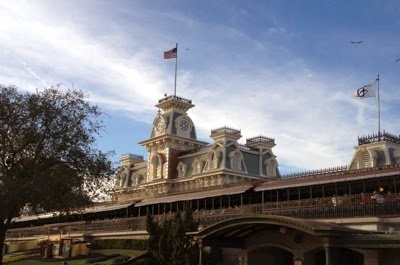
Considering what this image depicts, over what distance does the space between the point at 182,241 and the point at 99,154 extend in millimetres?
8096

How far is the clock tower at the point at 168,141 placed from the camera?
65500 mm

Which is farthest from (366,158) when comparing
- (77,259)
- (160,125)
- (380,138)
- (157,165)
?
(160,125)

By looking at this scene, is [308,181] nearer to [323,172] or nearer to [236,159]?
[323,172]

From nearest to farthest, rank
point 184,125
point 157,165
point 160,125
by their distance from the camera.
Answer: point 157,165
point 184,125
point 160,125

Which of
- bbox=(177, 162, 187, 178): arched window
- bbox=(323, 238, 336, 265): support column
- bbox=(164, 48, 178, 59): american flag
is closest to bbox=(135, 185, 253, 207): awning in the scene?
bbox=(323, 238, 336, 265): support column

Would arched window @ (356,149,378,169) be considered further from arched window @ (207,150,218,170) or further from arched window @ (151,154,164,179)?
arched window @ (151,154,164,179)

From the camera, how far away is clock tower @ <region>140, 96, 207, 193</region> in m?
65.5

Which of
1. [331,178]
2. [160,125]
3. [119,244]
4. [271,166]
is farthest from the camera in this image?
[160,125]

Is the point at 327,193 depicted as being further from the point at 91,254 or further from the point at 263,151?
the point at 263,151

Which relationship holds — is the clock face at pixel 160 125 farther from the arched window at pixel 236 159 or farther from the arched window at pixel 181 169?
the arched window at pixel 236 159

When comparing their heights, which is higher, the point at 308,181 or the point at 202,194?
the point at 308,181

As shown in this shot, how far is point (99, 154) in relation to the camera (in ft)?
106

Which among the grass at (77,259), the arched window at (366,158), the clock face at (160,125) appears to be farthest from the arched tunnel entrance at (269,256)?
the clock face at (160,125)

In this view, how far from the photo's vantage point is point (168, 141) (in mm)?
66500
